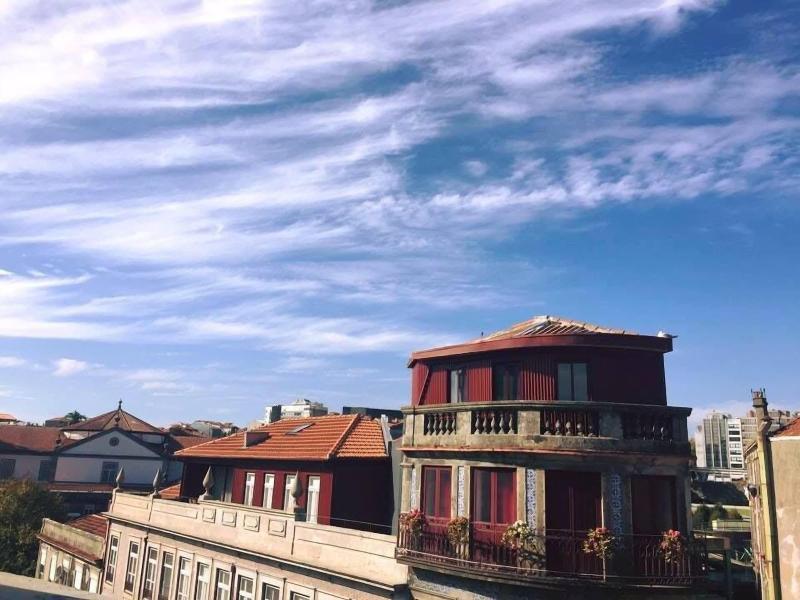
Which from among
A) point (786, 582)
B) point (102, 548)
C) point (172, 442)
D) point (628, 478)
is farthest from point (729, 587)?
point (172, 442)

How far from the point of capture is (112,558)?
119 ft

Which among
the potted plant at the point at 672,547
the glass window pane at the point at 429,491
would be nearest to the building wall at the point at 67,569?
the glass window pane at the point at 429,491

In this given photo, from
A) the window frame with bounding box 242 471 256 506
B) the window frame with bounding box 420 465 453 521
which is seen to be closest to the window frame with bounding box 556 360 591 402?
the window frame with bounding box 420 465 453 521

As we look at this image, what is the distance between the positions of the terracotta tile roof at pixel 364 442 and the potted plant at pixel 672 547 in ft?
41.0

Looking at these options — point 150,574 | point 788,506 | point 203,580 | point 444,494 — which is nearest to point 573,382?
point 444,494

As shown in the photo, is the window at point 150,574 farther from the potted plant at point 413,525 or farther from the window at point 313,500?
the potted plant at point 413,525

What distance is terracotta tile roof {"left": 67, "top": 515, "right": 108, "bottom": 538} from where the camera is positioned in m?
40.4

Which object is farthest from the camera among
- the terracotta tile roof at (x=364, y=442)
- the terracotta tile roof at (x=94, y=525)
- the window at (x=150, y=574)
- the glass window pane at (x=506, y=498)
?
the terracotta tile roof at (x=94, y=525)

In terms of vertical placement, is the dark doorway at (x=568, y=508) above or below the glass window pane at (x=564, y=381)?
below

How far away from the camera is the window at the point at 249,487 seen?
97.2 feet

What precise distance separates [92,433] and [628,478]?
61.2 m

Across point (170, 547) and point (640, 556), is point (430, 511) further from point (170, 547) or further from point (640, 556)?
point (170, 547)

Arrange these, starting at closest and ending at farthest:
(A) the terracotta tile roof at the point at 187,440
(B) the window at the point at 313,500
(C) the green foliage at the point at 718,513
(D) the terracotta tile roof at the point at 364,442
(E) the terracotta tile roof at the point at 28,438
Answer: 1. (B) the window at the point at 313,500
2. (D) the terracotta tile roof at the point at 364,442
3. (C) the green foliage at the point at 718,513
4. (E) the terracotta tile roof at the point at 28,438
5. (A) the terracotta tile roof at the point at 187,440

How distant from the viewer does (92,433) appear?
66.1 meters
